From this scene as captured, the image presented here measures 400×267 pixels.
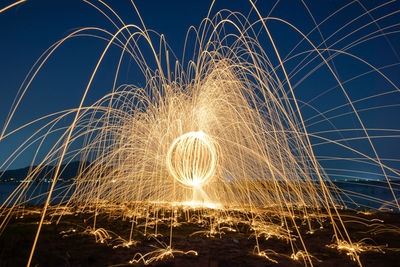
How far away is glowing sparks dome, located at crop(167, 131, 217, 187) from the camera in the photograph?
10.2 metres

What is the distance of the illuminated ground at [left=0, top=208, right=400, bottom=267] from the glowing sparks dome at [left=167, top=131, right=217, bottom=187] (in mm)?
3272

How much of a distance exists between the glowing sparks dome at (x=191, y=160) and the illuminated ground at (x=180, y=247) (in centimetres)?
327

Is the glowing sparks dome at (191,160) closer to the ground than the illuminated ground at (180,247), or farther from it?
farther from it

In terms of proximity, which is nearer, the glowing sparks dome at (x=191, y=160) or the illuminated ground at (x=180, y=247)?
the illuminated ground at (x=180, y=247)

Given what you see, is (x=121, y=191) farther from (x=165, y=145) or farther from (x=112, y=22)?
(x=112, y=22)

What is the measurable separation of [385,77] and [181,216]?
8045mm

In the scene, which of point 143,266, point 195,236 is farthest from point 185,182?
point 143,266

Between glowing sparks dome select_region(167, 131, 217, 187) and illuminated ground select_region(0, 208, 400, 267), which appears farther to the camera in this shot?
glowing sparks dome select_region(167, 131, 217, 187)

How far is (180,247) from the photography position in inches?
211

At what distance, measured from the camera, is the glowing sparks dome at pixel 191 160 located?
10.2m

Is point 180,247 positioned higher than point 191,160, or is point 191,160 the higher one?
point 191,160

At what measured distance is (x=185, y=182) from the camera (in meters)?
10.6

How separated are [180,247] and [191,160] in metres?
5.08

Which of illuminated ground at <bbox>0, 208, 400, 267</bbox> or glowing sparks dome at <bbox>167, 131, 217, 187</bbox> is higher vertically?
glowing sparks dome at <bbox>167, 131, 217, 187</bbox>
